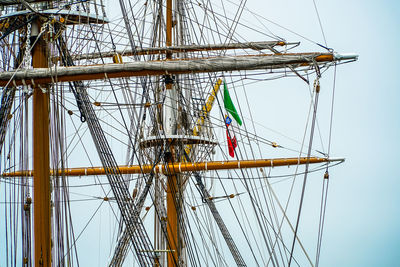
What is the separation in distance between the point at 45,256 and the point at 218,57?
242 inches

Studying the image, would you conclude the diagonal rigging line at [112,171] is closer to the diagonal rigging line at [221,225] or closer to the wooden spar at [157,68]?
the wooden spar at [157,68]

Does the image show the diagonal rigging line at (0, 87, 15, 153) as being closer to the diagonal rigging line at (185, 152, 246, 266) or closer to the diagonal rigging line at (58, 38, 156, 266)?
the diagonal rigging line at (58, 38, 156, 266)

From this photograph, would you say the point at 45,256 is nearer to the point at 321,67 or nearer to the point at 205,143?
the point at 321,67

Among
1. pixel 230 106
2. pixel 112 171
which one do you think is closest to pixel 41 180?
pixel 112 171

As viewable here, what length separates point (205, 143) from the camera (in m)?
31.6

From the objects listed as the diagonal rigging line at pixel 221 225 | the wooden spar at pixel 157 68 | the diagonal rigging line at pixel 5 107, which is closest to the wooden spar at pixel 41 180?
the wooden spar at pixel 157 68

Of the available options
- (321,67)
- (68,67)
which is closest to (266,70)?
(321,67)

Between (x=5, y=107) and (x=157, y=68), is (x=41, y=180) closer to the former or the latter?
(x=5, y=107)

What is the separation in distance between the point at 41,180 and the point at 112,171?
6.08 ft

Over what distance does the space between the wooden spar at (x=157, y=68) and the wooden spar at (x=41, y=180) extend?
0.47 metres

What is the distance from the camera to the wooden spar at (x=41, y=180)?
69.1 feet

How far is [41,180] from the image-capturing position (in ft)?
70.0

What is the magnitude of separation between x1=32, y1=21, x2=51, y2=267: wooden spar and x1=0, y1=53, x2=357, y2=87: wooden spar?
466 mm

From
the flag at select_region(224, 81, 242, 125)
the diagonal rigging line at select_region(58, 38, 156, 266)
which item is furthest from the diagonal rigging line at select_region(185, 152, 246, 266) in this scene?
the diagonal rigging line at select_region(58, 38, 156, 266)
